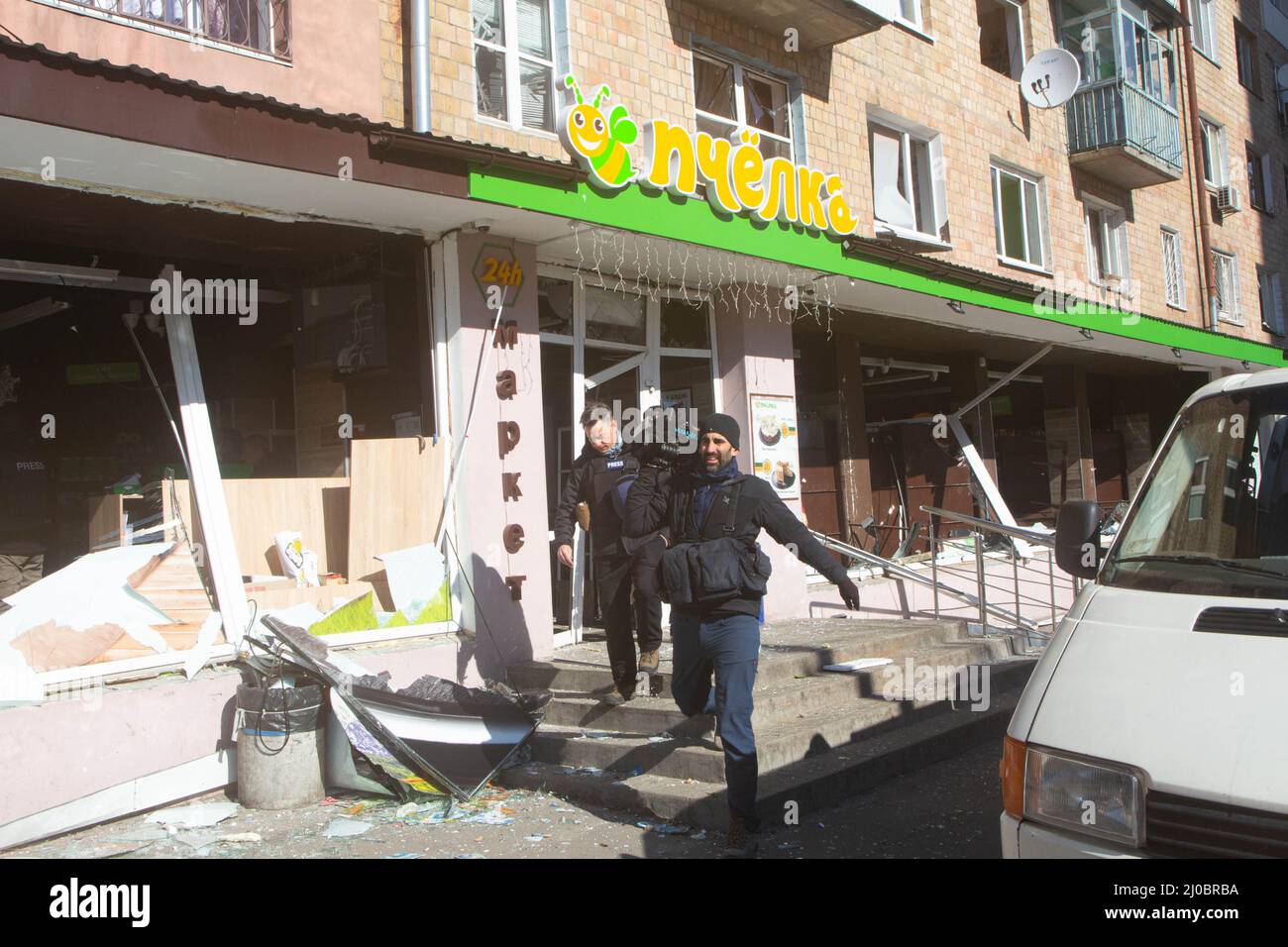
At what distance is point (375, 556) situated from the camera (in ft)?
23.2

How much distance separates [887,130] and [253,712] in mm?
10380

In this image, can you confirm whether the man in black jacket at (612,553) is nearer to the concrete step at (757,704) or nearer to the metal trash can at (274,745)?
the concrete step at (757,704)

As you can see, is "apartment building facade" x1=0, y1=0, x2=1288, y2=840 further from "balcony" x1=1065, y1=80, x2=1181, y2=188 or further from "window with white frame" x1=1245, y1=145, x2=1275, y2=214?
"window with white frame" x1=1245, y1=145, x2=1275, y2=214

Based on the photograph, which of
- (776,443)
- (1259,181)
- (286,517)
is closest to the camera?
(286,517)

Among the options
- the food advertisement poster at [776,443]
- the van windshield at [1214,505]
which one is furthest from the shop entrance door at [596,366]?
the van windshield at [1214,505]

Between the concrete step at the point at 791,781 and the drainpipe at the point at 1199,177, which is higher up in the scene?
the drainpipe at the point at 1199,177

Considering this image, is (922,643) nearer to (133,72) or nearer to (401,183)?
(401,183)

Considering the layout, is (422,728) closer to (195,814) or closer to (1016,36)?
(195,814)

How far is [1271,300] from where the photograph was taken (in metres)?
22.0

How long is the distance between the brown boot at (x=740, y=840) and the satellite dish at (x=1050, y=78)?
487 inches

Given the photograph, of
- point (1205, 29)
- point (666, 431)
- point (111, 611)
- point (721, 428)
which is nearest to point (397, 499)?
point (111, 611)

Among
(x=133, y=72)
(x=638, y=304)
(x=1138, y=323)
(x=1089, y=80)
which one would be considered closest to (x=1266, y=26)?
(x=1089, y=80)

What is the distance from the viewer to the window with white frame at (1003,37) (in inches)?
592

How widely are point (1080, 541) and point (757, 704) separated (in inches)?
111
